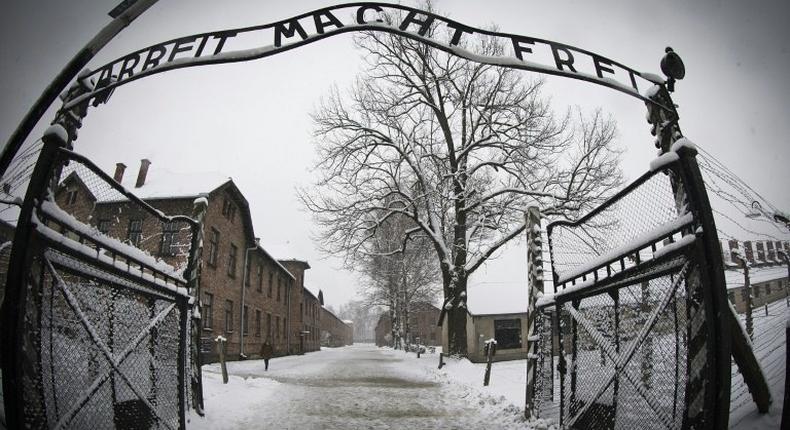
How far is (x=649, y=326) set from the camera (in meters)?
2.90

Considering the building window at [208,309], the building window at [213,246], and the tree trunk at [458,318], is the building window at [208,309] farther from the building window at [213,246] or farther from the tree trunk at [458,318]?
the tree trunk at [458,318]

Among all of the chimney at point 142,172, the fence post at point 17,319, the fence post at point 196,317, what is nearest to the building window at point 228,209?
the chimney at point 142,172

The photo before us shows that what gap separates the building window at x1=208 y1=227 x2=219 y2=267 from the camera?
1752 centimetres

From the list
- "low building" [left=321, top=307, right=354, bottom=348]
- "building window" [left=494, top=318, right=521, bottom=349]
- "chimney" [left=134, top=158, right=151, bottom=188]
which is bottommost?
"low building" [left=321, top=307, right=354, bottom=348]

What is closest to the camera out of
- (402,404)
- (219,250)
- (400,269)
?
(402,404)

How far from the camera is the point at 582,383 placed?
405cm

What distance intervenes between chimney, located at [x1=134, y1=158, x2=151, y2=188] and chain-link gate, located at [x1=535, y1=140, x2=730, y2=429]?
66.9 feet

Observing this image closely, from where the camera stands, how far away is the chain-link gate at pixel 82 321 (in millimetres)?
2381

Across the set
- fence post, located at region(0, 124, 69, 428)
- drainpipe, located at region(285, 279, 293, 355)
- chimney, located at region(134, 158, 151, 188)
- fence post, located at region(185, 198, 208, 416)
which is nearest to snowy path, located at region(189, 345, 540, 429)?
fence post, located at region(185, 198, 208, 416)

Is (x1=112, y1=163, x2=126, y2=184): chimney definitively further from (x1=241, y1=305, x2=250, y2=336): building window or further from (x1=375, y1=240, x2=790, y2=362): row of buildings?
→ (x1=375, y1=240, x2=790, y2=362): row of buildings

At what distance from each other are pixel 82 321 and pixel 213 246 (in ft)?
53.5

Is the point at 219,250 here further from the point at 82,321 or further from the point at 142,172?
the point at 82,321

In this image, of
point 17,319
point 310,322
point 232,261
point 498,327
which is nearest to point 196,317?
point 17,319

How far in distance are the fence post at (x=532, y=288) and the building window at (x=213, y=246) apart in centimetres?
1569
